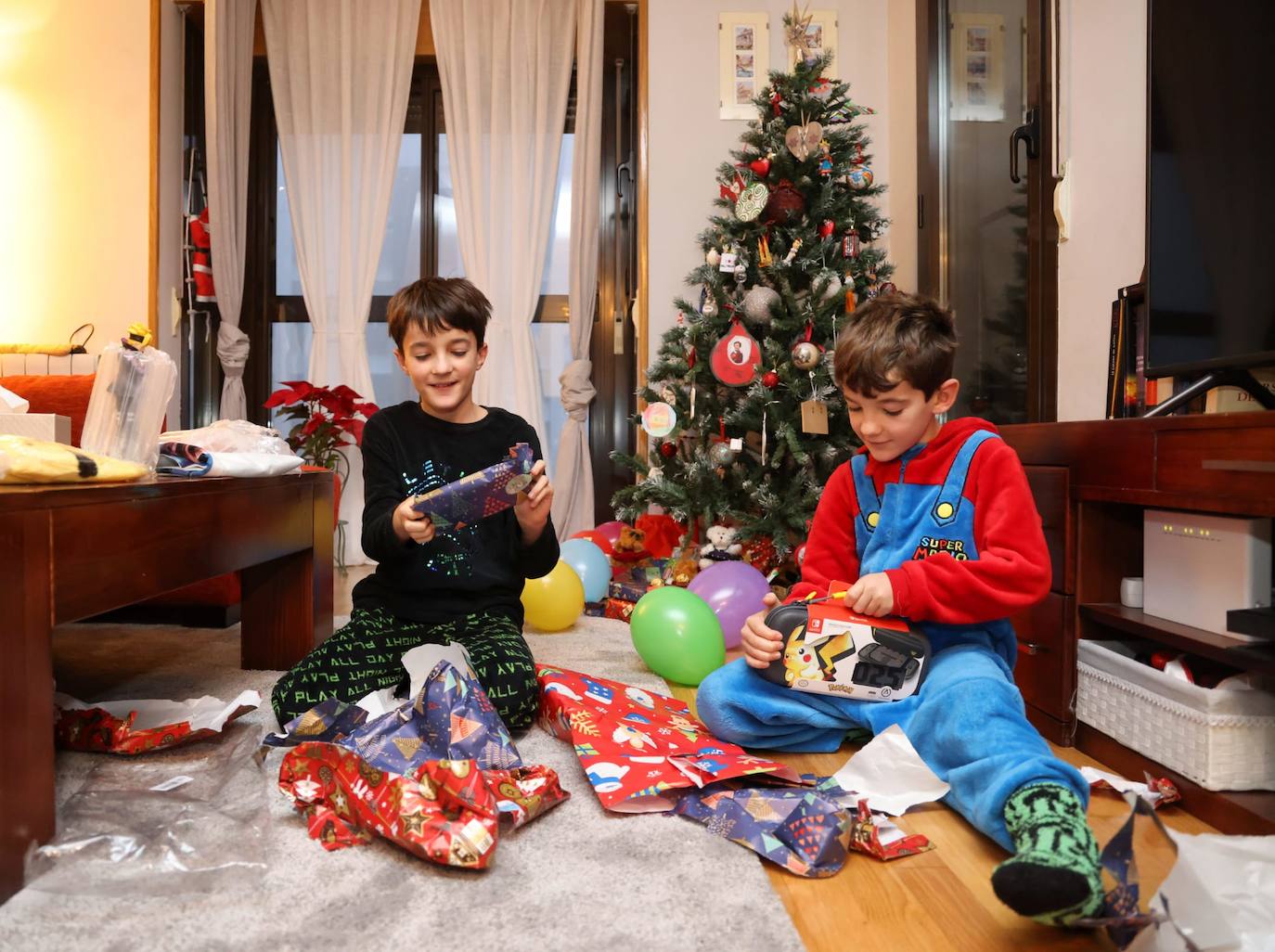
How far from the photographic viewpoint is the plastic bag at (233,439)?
1.88 metres

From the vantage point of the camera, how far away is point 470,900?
97 centimetres

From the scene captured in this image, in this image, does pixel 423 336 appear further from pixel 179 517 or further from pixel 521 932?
pixel 521 932

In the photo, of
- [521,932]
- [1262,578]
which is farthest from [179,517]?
[1262,578]

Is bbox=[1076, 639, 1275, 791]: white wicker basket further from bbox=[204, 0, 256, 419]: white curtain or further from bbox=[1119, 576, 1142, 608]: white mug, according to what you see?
bbox=[204, 0, 256, 419]: white curtain

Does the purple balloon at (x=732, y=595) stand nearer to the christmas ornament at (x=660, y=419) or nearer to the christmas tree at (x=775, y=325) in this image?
the christmas tree at (x=775, y=325)

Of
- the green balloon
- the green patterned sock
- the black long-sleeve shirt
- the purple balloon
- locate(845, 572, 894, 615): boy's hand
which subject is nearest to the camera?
the green patterned sock

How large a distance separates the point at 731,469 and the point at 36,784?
220 centimetres

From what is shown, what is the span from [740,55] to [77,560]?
3216 millimetres

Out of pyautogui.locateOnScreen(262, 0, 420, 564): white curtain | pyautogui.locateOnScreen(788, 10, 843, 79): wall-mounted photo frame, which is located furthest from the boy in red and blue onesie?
pyautogui.locateOnScreen(262, 0, 420, 564): white curtain

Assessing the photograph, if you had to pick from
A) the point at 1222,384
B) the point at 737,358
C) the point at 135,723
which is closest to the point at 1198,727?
the point at 1222,384

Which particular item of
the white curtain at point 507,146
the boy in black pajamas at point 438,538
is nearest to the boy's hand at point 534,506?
the boy in black pajamas at point 438,538

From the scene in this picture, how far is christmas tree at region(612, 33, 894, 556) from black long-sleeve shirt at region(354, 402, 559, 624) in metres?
1.25

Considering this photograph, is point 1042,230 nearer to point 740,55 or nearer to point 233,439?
point 740,55

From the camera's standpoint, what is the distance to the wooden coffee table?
980mm
